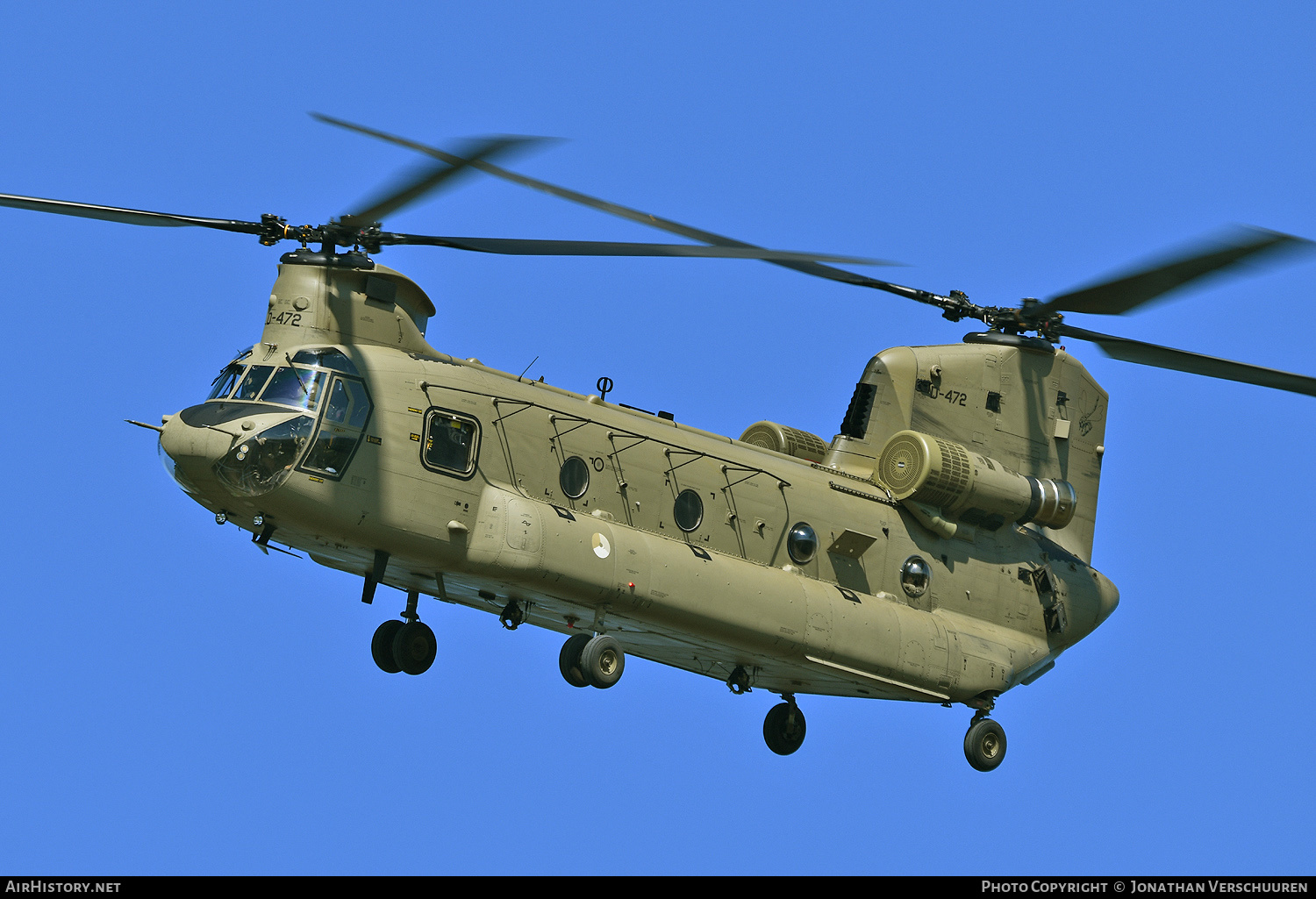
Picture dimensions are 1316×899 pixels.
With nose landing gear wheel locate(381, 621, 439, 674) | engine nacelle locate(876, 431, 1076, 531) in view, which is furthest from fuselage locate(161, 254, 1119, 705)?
nose landing gear wheel locate(381, 621, 439, 674)

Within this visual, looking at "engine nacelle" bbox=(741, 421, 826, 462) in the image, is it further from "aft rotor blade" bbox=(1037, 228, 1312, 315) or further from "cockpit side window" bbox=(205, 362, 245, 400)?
"cockpit side window" bbox=(205, 362, 245, 400)

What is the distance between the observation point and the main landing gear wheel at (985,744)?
1086 inches

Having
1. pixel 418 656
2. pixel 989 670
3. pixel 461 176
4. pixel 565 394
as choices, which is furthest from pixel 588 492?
pixel 989 670

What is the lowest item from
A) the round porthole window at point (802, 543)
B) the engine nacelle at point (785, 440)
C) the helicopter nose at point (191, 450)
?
the helicopter nose at point (191, 450)

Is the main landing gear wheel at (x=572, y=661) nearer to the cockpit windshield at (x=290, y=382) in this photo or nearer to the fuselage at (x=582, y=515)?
the fuselage at (x=582, y=515)

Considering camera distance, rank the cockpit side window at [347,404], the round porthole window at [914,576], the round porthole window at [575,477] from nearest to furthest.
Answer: the cockpit side window at [347,404]
the round porthole window at [575,477]
the round porthole window at [914,576]

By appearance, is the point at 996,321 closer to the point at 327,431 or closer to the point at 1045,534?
the point at 1045,534

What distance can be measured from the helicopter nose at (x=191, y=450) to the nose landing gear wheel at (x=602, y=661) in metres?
A: 5.03

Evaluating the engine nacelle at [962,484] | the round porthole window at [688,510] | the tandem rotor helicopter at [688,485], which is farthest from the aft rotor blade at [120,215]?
the engine nacelle at [962,484]

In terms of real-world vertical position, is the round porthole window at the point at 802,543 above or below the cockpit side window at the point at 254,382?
above

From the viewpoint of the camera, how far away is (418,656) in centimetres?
2450

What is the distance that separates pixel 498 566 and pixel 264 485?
2968 millimetres

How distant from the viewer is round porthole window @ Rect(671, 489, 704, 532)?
25062 mm
